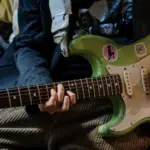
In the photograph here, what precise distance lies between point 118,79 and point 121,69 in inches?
1.4

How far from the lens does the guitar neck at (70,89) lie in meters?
0.99

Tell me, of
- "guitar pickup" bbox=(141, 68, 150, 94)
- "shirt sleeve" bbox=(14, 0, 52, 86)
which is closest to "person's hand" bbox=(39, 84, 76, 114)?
"shirt sleeve" bbox=(14, 0, 52, 86)

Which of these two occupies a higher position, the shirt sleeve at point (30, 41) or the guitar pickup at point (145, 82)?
the shirt sleeve at point (30, 41)

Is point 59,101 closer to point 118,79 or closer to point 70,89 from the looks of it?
point 70,89

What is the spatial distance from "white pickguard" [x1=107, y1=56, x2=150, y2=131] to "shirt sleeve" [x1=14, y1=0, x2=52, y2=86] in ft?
0.67

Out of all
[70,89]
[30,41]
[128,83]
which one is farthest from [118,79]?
[30,41]

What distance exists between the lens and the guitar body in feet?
3.78

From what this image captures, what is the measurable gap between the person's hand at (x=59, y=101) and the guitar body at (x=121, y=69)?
0.44 ft

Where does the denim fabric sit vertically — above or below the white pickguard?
above

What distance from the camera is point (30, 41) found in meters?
1.24

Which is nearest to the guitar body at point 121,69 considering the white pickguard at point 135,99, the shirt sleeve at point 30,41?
the white pickguard at point 135,99

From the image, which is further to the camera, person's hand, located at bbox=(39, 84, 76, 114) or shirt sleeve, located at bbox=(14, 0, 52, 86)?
shirt sleeve, located at bbox=(14, 0, 52, 86)

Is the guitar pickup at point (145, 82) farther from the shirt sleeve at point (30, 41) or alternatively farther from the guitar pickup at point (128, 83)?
the shirt sleeve at point (30, 41)

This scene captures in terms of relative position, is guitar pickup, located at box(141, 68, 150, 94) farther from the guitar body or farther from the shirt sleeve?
the shirt sleeve
